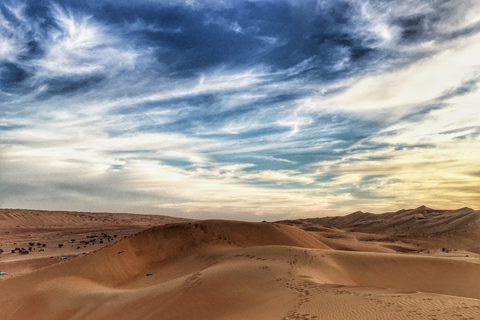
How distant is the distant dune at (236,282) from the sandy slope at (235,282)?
45mm

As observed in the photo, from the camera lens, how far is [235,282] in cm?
1238

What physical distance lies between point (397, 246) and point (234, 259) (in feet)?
84.4

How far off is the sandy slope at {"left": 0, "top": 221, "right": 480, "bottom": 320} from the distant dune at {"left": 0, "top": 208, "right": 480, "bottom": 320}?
0.04 meters

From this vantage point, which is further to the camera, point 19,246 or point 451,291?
point 19,246

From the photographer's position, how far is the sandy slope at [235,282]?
8938 millimetres

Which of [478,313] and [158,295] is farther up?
[478,313]

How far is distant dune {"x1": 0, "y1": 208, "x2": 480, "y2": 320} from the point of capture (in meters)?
8.96

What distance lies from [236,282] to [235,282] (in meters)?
0.04

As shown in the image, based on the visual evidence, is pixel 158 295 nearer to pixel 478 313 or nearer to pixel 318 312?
pixel 318 312

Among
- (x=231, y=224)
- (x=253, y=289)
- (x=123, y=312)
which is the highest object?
(x=231, y=224)

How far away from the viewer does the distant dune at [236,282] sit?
8961 mm

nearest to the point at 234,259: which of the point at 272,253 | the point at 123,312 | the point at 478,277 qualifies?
the point at 272,253

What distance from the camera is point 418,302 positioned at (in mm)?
8422

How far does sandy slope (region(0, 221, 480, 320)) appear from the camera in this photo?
8938 millimetres
